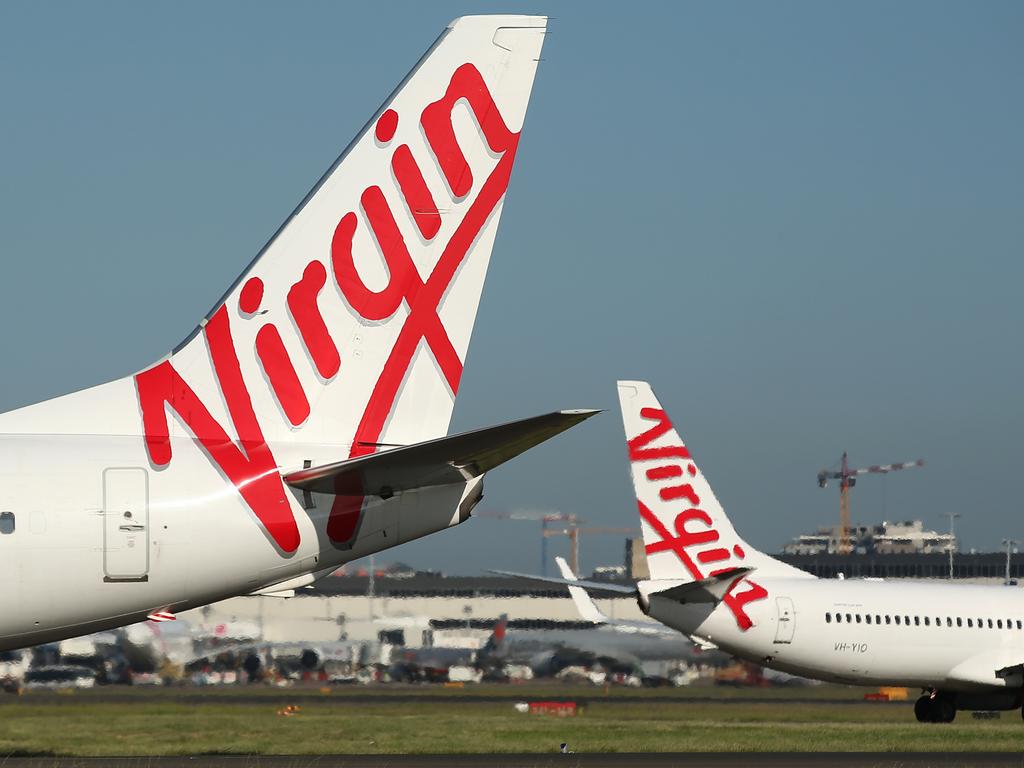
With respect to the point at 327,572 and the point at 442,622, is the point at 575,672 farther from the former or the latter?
the point at 327,572

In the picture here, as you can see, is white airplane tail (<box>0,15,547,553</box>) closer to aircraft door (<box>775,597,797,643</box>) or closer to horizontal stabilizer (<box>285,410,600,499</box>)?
horizontal stabilizer (<box>285,410,600,499</box>)

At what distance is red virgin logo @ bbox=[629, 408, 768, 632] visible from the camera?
130ft

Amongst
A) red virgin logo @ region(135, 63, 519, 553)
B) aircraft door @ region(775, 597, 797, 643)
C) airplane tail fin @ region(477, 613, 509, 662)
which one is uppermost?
red virgin logo @ region(135, 63, 519, 553)

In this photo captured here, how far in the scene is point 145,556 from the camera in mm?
14125

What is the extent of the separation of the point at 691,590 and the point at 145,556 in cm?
2519

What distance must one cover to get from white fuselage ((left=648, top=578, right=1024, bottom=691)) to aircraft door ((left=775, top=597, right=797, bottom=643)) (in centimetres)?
3

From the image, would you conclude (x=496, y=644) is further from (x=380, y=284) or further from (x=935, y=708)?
(x=380, y=284)

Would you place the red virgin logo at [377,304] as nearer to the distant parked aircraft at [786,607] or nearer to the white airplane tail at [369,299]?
the white airplane tail at [369,299]

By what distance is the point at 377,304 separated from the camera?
1527 centimetres

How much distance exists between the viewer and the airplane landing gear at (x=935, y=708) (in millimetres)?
42281

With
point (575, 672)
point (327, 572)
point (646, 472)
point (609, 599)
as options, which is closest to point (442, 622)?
point (575, 672)

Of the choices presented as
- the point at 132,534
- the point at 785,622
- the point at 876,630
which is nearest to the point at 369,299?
the point at 132,534

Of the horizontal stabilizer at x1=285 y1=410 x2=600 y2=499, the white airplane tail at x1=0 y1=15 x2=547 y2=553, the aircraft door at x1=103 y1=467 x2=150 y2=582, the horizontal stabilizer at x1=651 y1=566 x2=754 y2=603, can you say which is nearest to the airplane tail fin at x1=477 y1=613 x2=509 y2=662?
the horizontal stabilizer at x1=651 y1=566 x2=754 y2=603

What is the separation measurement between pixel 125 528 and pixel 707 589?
25.7 metres
